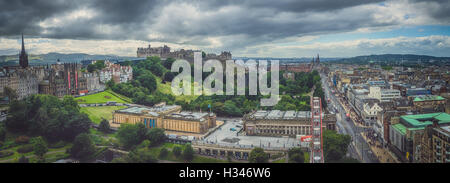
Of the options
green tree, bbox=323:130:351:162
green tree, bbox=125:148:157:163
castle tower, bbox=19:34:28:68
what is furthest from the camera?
castle tower, bbox=19:34:28:68

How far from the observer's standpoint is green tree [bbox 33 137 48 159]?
33.6 ft

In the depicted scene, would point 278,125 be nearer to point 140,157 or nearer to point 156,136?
point 156,136

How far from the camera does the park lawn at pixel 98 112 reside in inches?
555

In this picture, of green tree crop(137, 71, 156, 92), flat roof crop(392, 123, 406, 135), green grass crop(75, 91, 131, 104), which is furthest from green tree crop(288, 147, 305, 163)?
green tree crop(137, 71, 156, 92)

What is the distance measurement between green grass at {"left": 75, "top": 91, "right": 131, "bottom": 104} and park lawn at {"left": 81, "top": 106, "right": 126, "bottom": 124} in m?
0.75

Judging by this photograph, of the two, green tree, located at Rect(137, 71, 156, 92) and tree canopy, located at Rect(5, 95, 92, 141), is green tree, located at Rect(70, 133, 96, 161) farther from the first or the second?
green tree, located at Rect(137, 71, 156, 92)

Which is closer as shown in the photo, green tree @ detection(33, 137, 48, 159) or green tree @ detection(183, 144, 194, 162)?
green tree @ detection(33, 137, 48, 159)

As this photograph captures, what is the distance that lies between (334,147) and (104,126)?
9203mm

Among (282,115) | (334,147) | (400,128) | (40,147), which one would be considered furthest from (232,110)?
(40,147)

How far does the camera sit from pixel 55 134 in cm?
1157
